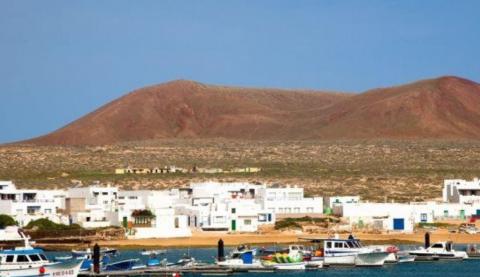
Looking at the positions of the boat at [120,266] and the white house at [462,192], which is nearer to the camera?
the boat at [120,266]

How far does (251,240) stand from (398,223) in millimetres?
13736

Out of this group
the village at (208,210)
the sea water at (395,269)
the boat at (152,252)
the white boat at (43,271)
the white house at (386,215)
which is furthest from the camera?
the white house at (386,215)

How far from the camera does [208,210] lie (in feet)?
331

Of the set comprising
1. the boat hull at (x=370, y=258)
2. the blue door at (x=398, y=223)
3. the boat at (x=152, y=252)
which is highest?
the blue door at (x=398, y=223)

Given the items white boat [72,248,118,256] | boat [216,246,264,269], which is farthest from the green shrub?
boat [216,246,264,269]

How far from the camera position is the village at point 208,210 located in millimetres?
99250

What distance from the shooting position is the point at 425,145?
172 metres

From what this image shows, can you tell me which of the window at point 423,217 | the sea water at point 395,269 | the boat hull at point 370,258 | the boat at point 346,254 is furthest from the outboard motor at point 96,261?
the window at point 423,217

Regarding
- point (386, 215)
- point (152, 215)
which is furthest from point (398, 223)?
point (152, 215)

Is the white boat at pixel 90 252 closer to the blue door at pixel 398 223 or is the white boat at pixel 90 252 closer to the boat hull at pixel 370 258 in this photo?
the boat hull at pixel 370 258

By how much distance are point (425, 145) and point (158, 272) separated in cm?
10820

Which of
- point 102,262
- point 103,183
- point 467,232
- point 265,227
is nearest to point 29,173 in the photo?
point 103,183

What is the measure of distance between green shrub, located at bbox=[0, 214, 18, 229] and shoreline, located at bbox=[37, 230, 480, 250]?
23.6ft

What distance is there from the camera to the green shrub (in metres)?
94.6
